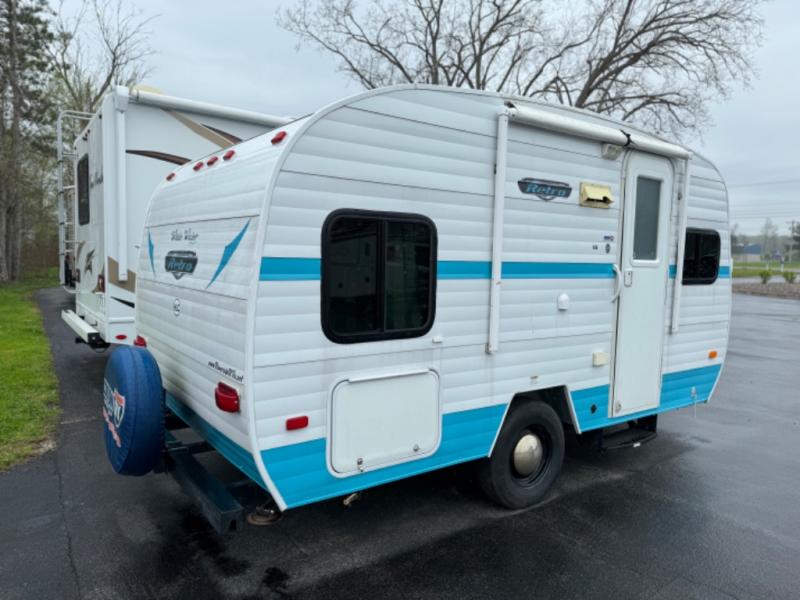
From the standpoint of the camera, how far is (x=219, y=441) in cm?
359

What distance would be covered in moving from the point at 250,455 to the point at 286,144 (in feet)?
5.47

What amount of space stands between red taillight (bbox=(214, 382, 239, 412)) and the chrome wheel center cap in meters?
2.22

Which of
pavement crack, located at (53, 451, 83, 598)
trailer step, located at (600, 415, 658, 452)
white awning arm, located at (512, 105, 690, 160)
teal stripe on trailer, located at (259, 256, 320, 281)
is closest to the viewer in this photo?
teal stripe on trailer, located at (259, 256, 320, 281)

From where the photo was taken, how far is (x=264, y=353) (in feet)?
9.80

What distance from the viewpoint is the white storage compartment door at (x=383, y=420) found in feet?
10.7

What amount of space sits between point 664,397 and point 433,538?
2.67 metres

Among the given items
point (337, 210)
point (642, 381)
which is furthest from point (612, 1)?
point (337, 210)

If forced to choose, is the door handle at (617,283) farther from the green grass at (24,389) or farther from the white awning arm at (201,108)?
the green grass at (24,389)

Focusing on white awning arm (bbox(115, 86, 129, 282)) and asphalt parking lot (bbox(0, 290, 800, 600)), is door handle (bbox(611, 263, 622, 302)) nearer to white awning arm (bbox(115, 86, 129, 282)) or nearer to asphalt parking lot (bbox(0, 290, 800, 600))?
asphalt parking lot (bbox(0, 290, 800, 600))

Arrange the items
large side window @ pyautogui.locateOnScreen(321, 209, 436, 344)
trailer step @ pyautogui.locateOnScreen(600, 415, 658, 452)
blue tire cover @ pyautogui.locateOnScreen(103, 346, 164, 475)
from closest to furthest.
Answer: large side window @ pyautogui.locateOnScreen(321, 209, 436, 344), blue tire cover @ pyautogui.locateOnScreen(103, 346, 164, 475), trailer step @ pyautogui.locateOnScreen(600, 415, 658, 452)

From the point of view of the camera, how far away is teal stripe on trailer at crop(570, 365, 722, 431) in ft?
15.2

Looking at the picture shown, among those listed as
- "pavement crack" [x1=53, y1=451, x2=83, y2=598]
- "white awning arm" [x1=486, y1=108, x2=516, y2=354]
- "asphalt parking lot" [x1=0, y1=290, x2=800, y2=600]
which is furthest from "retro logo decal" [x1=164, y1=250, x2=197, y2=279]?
"white awning arm" [x1=486, y1=108, x2=516, y2=354]

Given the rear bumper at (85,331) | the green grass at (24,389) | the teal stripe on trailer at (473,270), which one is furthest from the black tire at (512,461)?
the rear bumper at (85,331)

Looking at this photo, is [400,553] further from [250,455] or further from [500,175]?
[500,175]
